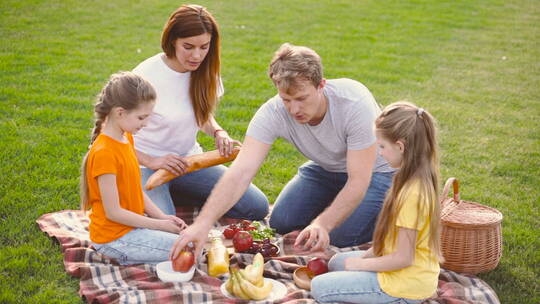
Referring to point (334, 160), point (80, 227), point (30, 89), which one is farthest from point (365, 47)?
point (80, 227)

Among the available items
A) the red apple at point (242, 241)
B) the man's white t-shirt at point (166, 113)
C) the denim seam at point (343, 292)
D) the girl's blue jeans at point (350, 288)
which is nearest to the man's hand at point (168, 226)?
the red apple at point (242, 241)

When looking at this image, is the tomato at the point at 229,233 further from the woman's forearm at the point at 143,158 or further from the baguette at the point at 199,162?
the woman's forearm at the point at 143,158

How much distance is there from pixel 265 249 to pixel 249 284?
2.50ft

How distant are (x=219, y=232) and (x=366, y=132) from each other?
1501 mm

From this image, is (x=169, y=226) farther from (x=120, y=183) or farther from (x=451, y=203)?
(x=451, y=203)

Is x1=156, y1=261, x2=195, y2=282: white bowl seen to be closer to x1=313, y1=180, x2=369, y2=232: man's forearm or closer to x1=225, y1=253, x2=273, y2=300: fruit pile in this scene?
x1=225, y1=253, x2=273, y2=300: fruit pile

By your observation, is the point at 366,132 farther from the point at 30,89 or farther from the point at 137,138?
the point at 30,89

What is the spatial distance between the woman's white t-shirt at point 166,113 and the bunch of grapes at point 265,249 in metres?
1.15

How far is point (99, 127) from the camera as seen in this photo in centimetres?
397

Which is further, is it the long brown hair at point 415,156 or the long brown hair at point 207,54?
the long brown hair at point 207,54

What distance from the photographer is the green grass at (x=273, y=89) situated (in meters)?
4.63

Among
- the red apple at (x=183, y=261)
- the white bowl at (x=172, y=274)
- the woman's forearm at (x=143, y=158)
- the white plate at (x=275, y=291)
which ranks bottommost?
the white plate at (x=275, y=291)

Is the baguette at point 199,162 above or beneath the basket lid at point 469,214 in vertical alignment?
above

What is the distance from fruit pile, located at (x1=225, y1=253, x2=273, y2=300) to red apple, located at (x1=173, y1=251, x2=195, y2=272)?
29 centimetres
